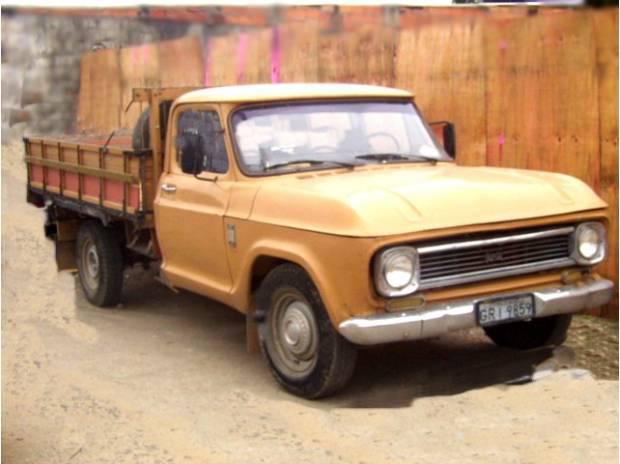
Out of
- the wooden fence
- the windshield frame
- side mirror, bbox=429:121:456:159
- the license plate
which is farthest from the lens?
side mirror, bbox=429:121:456:159

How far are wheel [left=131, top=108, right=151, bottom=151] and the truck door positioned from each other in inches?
20.6

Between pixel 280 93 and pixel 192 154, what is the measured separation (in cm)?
74

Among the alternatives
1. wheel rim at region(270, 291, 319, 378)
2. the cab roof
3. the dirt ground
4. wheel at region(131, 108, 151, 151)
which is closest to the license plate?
the dirt ground

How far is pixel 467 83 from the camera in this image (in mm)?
7992

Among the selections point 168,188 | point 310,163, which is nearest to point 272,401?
point 310,163

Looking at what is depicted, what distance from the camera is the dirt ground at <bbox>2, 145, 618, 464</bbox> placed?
4727 millimetres

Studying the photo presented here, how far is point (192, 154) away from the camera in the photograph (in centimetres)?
648

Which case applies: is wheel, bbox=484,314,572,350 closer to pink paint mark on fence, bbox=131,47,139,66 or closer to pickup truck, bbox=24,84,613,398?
pickup truck, bbox=24,84,613,398

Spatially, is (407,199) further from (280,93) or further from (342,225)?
(280,93)

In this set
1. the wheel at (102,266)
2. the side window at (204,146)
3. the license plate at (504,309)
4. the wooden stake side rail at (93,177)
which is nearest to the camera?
the license plate at (504,309)

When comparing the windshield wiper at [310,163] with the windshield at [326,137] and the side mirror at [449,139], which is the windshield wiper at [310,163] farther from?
the side mirror at [449,139]

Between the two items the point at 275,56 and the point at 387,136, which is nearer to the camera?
the point at 387,136

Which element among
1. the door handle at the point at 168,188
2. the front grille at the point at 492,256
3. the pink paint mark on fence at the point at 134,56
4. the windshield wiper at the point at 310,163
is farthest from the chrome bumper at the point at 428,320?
the pink paint mark on fence at the point at 134,56

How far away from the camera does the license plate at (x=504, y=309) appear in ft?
17.6
